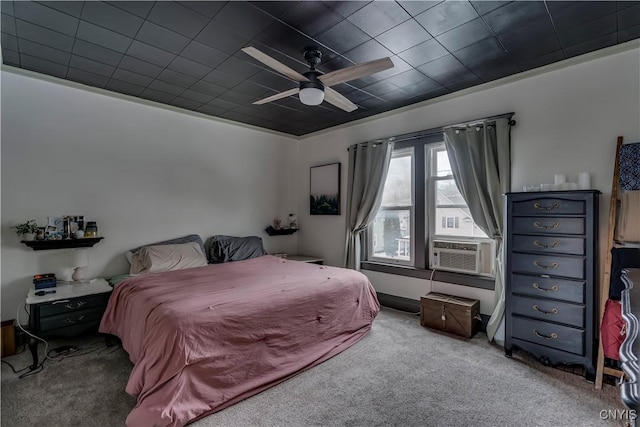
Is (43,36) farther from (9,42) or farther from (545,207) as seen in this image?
(545,207)

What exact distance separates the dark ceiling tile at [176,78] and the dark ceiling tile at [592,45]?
3.54 metres

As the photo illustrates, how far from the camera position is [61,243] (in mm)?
3096

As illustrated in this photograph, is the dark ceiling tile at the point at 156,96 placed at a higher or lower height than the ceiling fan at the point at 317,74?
higher

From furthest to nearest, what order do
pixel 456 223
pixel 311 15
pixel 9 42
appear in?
pixel 456 223
pixel 9 42
pixel 311 15

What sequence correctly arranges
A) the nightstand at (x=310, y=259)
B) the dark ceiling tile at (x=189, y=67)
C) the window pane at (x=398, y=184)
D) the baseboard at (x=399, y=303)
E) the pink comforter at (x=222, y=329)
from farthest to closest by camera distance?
the nightstand at (x=310, y=259) < the window pane at (x=398, y=184) < the baseboard at (x=399, y=303) < the dark ceiling tile at (x=189, y=67) < the pink comforter at (x=222, y=329)

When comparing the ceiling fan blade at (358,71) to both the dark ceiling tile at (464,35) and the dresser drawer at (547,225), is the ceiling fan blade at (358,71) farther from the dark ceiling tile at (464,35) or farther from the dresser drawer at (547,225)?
the dresser drawer at (547,225)

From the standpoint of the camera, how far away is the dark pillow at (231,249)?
416 cm

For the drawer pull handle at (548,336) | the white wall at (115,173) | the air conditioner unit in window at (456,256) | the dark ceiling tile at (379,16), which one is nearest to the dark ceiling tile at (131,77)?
the white wall at (115,173)

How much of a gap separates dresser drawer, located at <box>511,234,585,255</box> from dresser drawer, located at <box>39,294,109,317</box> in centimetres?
391

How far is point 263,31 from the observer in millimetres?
2340

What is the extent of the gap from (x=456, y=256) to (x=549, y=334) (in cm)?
116

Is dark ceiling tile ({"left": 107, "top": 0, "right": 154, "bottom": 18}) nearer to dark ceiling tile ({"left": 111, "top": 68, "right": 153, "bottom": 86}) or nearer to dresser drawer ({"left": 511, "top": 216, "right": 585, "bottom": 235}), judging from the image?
dark ceiling tile ({"left": 111, "top": 68, "right": 153, "bottom": 86})

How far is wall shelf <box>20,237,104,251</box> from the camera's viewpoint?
293 centimetres

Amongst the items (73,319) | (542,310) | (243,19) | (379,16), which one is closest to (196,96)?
(243,19)
